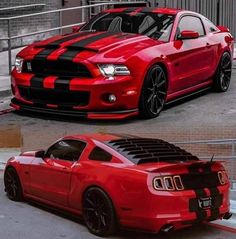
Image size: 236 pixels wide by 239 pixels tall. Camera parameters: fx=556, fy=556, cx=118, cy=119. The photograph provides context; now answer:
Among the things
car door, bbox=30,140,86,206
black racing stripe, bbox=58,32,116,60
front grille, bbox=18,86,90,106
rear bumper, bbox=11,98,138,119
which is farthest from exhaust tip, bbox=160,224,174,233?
black racing stripe, bbox=58,32,116,60

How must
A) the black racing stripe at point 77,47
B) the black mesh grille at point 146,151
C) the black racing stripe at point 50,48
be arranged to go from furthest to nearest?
the black racing stripe at point 50,48 < the black racing stripe at point 77,47 < the black mesh grille at point 146,151

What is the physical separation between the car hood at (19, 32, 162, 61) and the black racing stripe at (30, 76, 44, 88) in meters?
0.45

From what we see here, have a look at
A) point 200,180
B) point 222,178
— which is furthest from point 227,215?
point 200,180

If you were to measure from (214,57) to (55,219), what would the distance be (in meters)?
5.10

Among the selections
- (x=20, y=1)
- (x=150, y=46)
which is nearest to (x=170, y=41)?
(x=150, y=46)

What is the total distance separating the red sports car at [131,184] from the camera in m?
6.32

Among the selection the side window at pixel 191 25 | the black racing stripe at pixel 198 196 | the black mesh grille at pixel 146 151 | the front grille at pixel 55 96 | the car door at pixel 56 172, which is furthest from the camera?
the side window at pixel 191 25

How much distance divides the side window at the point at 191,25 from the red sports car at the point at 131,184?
3.48m

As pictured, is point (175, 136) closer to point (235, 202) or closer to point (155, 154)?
point (235, 202)

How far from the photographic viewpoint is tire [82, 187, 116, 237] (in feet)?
21.6

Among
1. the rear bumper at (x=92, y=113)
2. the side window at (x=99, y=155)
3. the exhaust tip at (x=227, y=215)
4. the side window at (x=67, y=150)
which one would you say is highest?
the rear bumper at (x=92, y=113)

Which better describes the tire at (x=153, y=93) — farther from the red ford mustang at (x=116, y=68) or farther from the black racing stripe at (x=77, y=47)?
the black racing stripe at (x=77, y=47)

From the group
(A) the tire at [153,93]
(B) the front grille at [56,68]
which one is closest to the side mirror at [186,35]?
(A) the tire at [153,93]

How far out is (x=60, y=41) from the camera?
9375 millimetres
